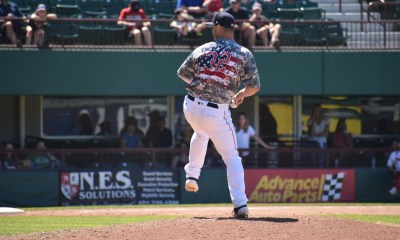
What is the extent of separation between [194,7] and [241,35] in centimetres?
135

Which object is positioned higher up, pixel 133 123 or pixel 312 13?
pixel 312 13

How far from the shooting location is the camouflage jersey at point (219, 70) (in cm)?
966

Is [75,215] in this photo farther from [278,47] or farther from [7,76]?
[278,47]

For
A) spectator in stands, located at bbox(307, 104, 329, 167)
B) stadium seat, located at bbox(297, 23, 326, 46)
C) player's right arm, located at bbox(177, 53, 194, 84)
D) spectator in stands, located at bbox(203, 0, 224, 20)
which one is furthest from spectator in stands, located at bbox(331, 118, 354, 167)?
player's right arm, located at bbox(177, 53, 194, 84)

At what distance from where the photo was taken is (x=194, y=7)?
19.4m

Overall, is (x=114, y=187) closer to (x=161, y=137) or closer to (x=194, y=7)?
(x=161, y=137)

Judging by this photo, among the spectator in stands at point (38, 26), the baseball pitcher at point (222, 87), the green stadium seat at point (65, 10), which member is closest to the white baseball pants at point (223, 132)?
the baseball pitcher at point (222, 87)

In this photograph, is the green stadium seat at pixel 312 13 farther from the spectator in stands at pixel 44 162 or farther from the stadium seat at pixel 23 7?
the spectator in stands at pixel 44 162

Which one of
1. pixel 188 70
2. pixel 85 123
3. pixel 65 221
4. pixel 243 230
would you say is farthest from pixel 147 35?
pixel 243 230

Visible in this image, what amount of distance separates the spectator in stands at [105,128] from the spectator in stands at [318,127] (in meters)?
4.90

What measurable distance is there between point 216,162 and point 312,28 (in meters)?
4.04

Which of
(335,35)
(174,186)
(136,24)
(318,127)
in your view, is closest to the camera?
(174,186)

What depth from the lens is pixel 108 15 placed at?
20203 mm

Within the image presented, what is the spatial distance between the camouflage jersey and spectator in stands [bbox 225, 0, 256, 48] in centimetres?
922
